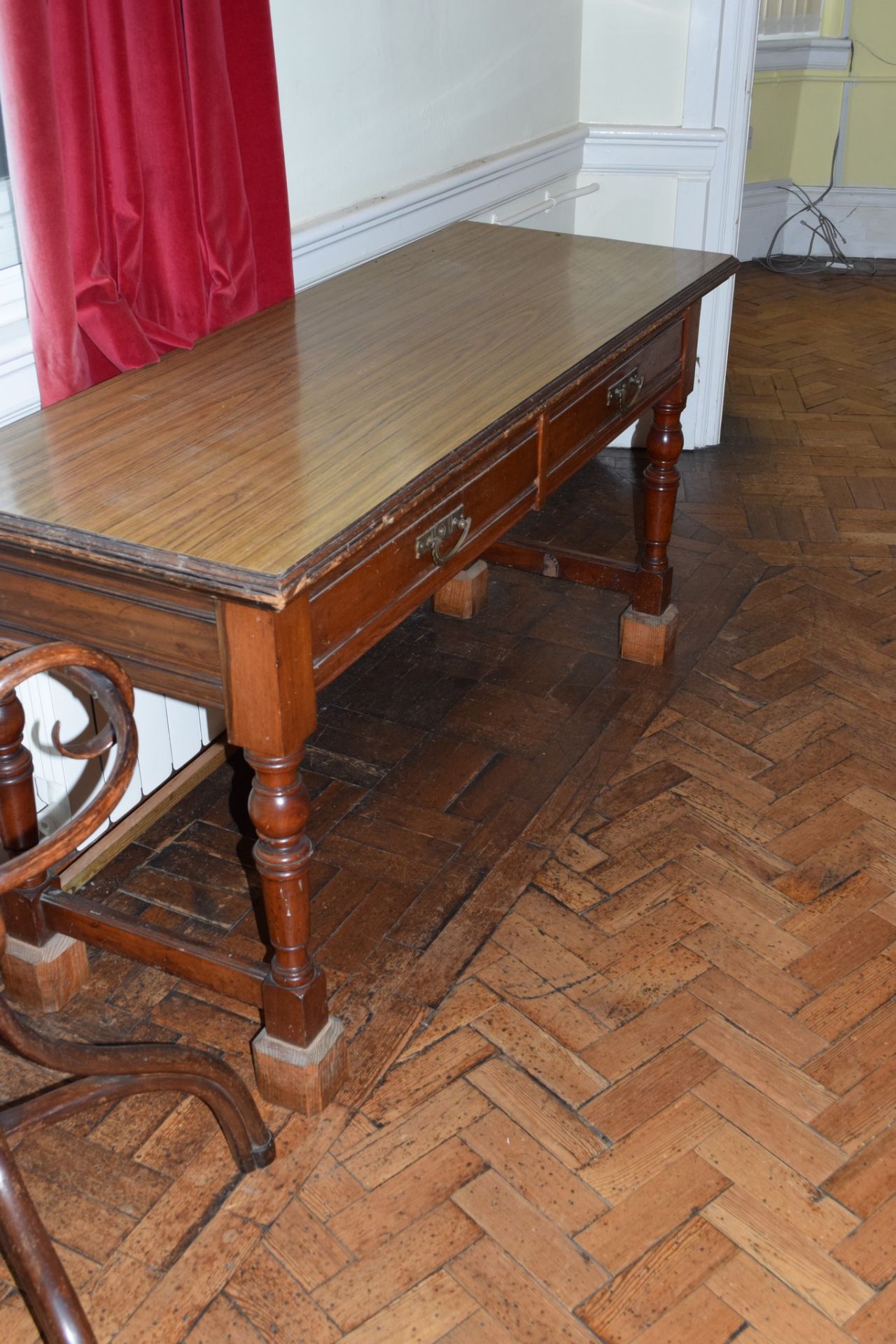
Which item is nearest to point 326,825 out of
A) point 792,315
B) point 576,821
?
point 576,821

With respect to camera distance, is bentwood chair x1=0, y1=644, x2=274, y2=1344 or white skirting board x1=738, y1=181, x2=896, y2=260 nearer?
bentwood chair x1=0, y1=644, x2=274, y2=1344

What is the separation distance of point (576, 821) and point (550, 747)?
10.2 inches

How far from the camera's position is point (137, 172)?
2.15 metres

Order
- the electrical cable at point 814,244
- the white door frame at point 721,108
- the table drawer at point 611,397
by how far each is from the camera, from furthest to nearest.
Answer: the electrical cable at point 814,244 → the white door frame at point 721,108 → the table drawer at point 611,397

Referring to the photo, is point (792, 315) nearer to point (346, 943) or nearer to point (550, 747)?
point (550, 747)

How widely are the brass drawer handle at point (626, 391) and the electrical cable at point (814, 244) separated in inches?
171

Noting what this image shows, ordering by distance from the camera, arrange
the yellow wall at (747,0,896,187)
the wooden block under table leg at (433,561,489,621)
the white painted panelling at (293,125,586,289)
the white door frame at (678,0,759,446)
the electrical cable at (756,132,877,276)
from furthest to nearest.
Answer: the electrical cable at (756,132,877,276) → the yellow wall at (747,0,896,187) → the white door frame at (678,0,759,446) → the wooden block under table leg at (433,561,489,621) → the white painted panelling at (293,125,586,289)

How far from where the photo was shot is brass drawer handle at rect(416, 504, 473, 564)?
188 centimetres

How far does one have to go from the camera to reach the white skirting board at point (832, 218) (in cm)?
658

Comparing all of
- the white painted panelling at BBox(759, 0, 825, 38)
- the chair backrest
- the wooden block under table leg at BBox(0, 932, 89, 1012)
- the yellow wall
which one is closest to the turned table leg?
the chair backrest

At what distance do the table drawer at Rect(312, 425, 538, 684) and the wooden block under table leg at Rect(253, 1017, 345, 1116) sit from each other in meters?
0.60

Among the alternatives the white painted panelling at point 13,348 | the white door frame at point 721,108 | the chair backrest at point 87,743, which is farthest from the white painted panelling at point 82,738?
the white door frame at point 721,108

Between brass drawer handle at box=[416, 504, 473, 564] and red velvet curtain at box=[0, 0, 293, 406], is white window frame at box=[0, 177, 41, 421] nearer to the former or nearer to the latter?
red velvet curtain at box=[0, 0, 293, 406]

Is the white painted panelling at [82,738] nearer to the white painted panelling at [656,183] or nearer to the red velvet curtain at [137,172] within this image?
the red velvet curtain at [137,172]
